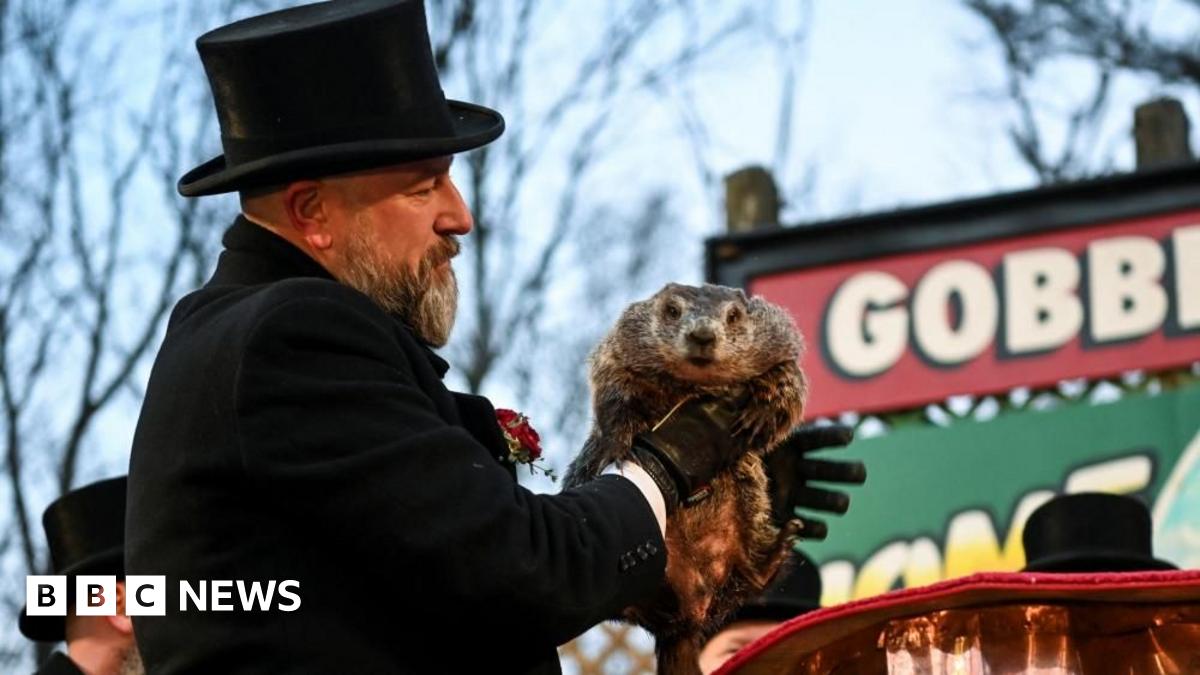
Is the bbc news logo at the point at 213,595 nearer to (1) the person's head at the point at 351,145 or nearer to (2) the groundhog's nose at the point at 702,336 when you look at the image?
(1) the person's head at the point at 351,145

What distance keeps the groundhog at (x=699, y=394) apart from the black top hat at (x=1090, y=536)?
226 centimetres

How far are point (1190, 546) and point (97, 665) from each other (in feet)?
15.4

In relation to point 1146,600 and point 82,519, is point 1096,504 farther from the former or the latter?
point 1146,600

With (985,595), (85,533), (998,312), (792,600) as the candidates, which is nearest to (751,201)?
(998,312)

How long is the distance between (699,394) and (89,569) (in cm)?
239

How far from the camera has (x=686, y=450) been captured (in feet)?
9.15

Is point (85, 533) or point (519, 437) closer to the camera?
point (519, 437)

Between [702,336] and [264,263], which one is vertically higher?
[264,263]

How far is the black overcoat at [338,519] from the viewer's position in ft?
7.72

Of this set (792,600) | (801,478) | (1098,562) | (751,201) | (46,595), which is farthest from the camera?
(751,201)

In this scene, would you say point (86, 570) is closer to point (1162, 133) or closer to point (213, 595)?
point (213, 595)

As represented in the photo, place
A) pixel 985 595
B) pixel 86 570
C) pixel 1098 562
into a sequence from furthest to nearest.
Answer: pixel 1098 562 < pixel 86 570 < pixel 985 595

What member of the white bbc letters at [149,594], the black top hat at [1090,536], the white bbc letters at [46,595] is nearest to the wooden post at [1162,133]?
the black top hat at [1090,536]

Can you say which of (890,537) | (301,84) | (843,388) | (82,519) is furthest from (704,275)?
(301,84)
